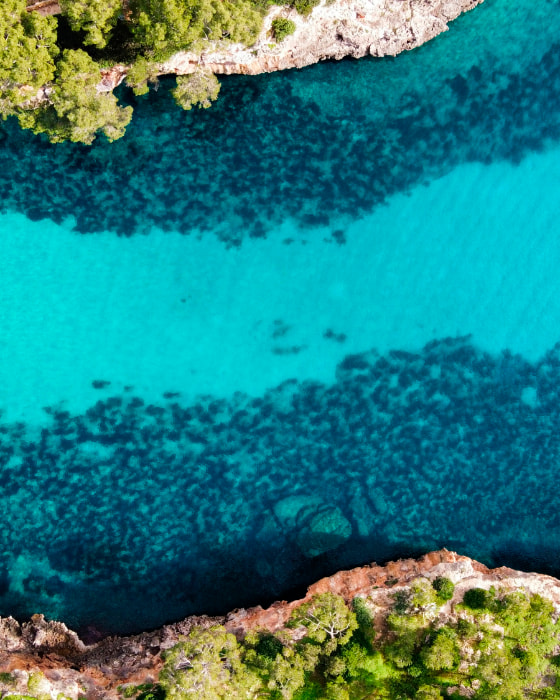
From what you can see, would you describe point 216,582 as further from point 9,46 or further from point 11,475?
point 9,46

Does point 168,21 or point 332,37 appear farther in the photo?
point 332,37

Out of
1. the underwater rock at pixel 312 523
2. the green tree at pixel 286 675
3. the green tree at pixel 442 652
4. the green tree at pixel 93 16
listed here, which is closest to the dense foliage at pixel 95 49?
the green tree at pixel 93 16

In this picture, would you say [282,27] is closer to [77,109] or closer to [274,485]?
[77,109]

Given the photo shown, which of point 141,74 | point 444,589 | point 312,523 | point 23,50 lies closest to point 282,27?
point 141,74

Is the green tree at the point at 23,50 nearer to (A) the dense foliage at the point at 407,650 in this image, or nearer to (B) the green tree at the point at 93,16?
(B) the green tree at the point at 93,16

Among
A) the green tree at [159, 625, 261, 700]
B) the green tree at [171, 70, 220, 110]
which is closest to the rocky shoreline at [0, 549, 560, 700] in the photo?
the green tree at [159, 625, 261, 700]

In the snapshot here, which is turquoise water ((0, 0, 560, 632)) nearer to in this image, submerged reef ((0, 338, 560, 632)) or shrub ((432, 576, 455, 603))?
submerged reef ((0, 338, 560, 632))
